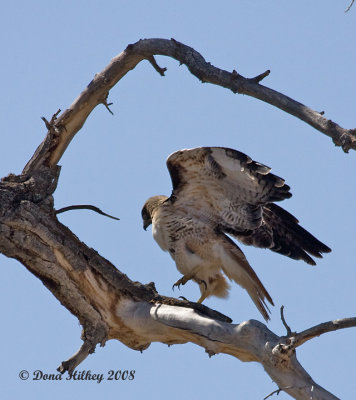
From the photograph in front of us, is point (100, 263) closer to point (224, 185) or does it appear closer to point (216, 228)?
point (224, 185)

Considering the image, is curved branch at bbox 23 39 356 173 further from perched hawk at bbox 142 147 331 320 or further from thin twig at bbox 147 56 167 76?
perched hawk at bbox 142 147 331 320

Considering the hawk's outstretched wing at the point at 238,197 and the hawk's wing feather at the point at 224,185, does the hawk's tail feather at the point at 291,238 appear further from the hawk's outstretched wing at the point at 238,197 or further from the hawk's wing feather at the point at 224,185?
the hawk's wing feather at the point at 224,185

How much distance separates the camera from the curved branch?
511 cm

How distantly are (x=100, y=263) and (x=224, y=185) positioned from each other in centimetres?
135

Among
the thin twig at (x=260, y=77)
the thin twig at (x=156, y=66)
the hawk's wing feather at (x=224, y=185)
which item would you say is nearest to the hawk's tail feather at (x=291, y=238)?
the hawk's wing feather at (x=224, y=185)

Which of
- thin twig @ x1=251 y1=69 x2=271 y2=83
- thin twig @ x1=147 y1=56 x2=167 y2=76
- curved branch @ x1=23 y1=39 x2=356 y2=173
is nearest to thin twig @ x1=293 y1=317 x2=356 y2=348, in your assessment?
curved branch @ x1=23 y1=39 x2=356 y2=173

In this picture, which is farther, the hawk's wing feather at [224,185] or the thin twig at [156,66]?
the hawk's wing feather at [224,185]

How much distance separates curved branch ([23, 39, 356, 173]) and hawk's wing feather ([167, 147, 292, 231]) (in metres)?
0.79

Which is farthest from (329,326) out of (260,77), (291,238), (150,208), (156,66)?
(150,208)

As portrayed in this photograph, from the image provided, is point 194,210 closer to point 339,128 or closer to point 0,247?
point 0,247

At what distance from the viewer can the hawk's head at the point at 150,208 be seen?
7.77 metres

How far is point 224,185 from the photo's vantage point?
6781 millimetres

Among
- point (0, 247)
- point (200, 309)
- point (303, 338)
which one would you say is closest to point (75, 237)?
point (0, 247)

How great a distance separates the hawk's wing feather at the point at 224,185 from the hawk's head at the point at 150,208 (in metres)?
0.64
